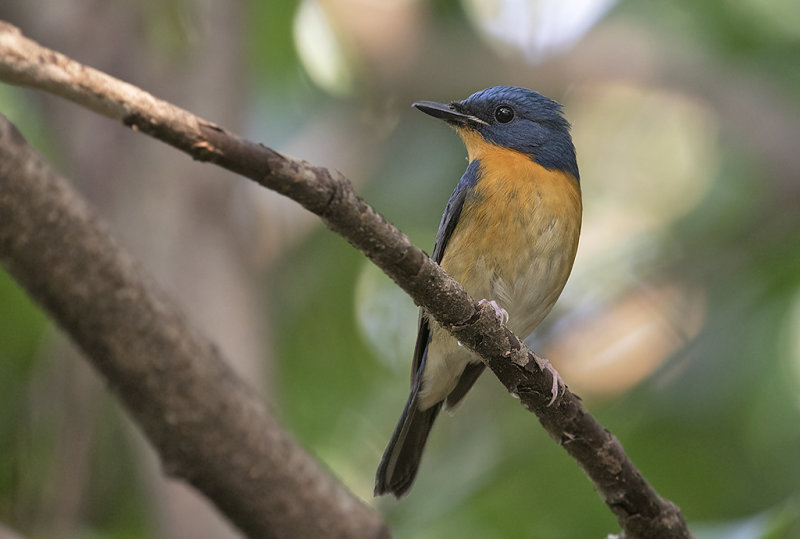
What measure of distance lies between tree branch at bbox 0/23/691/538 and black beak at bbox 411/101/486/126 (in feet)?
6.00

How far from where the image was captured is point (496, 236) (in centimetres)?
430

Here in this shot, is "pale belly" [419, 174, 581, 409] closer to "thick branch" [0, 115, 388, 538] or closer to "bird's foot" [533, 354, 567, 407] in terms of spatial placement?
"bird's foot" [533, 354, 567, 407]

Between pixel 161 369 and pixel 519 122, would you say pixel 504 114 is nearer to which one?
pixel 519 122

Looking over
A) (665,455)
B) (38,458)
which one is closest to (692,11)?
(665,455)

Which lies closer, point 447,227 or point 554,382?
point 554,382

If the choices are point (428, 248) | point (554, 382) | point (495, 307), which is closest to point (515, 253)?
point (495, 307)

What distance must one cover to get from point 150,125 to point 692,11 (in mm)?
6346

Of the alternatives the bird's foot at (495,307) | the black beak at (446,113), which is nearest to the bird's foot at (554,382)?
the bird's foot at (495,307)

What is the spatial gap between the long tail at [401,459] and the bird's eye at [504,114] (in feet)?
4.69

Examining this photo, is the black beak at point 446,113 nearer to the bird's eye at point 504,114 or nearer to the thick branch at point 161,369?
the bird's eye at point 504,114

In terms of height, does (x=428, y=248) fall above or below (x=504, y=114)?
above

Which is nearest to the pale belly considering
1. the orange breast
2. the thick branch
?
the orange breast

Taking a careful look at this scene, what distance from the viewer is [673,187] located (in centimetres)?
771

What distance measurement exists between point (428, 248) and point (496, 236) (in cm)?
281
